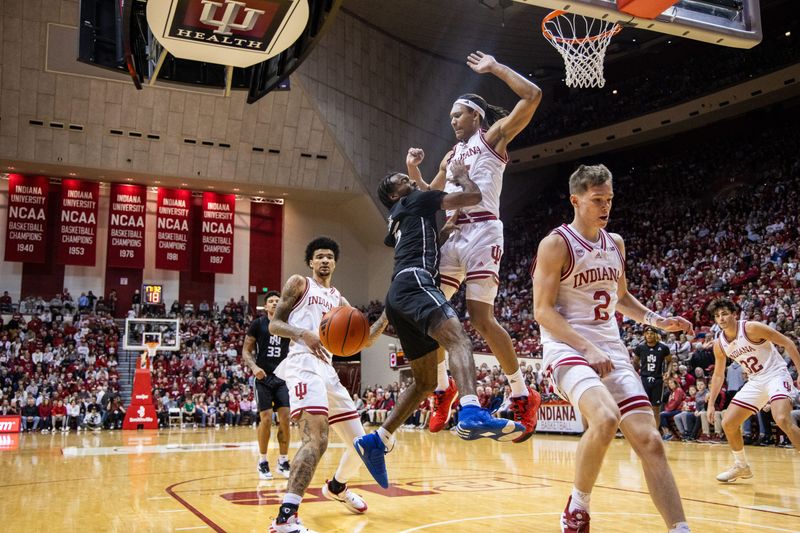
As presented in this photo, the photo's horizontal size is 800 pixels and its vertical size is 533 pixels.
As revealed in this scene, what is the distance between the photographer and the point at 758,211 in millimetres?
23062

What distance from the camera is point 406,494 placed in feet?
22.8

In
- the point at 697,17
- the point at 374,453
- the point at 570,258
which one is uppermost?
the point at 697,17

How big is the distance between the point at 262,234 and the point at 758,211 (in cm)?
2031

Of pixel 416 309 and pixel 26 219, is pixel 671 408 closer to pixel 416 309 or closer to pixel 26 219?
pixel 416 309

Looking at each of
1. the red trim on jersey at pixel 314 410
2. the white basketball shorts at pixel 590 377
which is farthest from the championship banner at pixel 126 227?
the white basketball shorts at pixel 590 377

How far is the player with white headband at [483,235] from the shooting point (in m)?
5.06

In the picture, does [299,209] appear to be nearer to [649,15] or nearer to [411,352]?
[649,15]

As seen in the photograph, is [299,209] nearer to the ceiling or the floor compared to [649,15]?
nearer to the ceiling

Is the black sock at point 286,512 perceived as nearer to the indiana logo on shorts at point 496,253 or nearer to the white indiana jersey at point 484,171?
the indiana logo on shorts at point 496,253

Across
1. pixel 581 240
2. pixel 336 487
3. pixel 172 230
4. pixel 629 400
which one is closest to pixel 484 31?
pixel 172 230

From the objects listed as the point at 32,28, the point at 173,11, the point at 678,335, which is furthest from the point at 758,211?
the point at 32,28

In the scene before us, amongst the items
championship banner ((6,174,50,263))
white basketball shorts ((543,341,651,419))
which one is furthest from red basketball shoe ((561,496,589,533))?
championship banner ((6,174,50,263))

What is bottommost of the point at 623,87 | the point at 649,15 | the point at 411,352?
the point at 411,352

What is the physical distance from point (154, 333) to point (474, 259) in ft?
71.4
